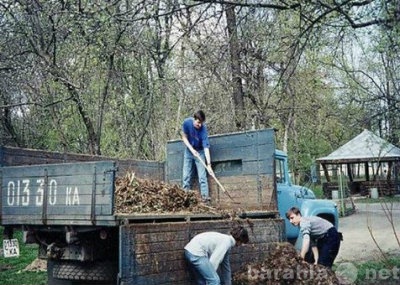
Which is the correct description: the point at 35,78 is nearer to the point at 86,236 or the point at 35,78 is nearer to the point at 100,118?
the point at 100,118

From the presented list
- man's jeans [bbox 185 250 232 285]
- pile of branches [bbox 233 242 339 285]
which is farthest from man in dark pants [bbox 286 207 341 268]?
man's jeans [bbox 185 250 232 285]

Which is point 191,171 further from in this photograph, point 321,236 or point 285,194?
point 321,236

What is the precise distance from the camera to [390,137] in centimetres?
1031

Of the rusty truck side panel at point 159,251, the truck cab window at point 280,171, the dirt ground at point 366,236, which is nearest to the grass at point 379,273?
the dirt ground at point 366,236

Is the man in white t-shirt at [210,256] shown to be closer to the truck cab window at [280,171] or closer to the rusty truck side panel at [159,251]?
the rusty truck side panel at [159,251]

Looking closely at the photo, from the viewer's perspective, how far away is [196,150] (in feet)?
29.8

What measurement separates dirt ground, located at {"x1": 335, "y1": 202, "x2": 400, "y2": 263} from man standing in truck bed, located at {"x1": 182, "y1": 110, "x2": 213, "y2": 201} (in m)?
2.76

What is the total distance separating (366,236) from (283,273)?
8427 mm

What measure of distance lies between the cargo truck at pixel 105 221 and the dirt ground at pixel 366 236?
184cm

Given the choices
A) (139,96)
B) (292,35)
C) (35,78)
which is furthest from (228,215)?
(35,78)

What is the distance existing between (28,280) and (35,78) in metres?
7.76

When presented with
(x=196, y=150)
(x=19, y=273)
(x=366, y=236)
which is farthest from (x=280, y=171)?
(x=366, y=236)

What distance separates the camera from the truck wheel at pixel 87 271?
6.33 metres

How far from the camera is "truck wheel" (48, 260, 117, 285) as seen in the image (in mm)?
6328
